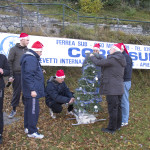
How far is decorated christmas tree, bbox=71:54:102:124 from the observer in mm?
4969

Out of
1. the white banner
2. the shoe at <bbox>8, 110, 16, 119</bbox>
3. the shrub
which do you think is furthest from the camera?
the shrub

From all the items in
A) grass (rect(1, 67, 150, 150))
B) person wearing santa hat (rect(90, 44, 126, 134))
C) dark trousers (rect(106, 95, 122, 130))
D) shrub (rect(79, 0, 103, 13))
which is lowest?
grass (rect(1, 67, 150, 150))

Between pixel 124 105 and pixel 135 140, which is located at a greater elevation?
pixel 124 105

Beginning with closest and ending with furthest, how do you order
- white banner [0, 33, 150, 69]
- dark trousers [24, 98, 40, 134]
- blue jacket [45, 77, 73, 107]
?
1. dark trousers [24, 98, 40, 134]
2. blue jacket [45, 77, 73, 107]
3. white banner [0, 33, 150, 69]

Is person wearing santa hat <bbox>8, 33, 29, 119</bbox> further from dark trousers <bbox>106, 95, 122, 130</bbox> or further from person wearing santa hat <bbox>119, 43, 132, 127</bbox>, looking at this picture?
person wearing santa hat <bbox>119, 43, 132, 127</bbox>

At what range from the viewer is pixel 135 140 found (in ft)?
14.8

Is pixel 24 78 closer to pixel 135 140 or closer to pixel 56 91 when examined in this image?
pixel 56 91

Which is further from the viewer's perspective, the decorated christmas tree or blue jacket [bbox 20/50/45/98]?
the decorated christmas tree

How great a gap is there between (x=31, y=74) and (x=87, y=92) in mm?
1784

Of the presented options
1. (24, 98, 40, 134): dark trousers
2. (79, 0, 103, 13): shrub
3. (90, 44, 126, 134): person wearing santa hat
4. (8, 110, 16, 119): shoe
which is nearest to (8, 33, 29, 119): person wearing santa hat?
(8, 110, 16, 119): shoe

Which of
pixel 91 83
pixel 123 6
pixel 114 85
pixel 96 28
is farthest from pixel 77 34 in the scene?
pixel 123 6

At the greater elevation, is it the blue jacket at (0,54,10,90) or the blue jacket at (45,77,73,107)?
the blue jacket at (0,54,10,90)

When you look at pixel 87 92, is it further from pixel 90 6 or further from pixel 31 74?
pixel 90 6

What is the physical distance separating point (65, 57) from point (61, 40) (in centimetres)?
74
